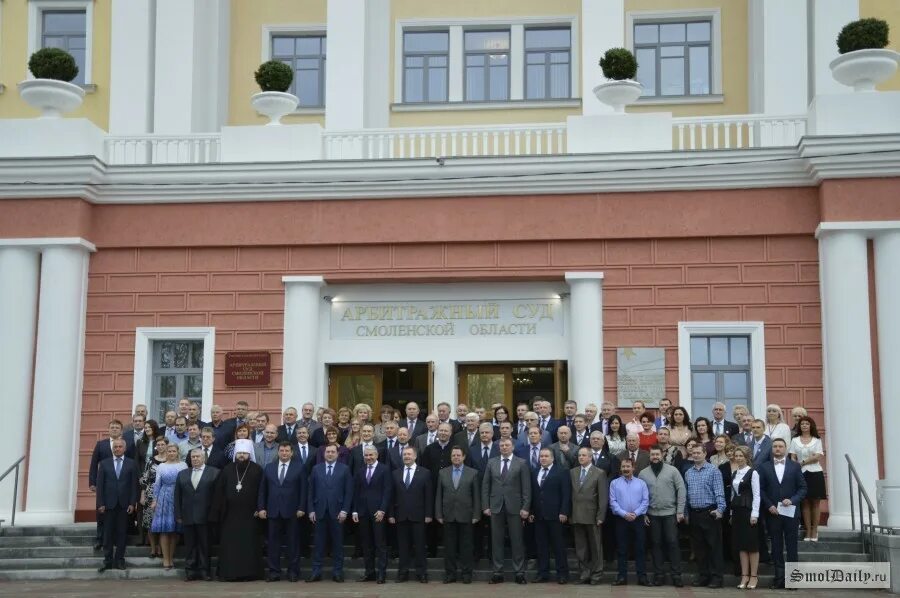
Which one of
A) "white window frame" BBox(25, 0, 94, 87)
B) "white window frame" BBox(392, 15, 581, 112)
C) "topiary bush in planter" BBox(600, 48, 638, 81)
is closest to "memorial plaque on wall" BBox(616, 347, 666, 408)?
"topiary bush in planter" BBox(600, 48, 638, 81)

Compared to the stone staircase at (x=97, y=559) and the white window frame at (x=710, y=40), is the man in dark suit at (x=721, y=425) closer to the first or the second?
the stone staircase at (x=97, y=559)

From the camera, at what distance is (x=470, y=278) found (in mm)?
17406

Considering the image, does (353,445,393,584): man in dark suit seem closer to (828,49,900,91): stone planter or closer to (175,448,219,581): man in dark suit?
(175,448,219,581): man in dark suit

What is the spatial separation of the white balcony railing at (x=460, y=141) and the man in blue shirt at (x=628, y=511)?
17.9 feet

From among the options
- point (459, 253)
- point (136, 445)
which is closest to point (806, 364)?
point (459, 253)

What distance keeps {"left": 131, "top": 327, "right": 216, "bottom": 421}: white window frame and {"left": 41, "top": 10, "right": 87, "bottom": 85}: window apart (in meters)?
6.30

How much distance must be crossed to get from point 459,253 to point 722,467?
17.9 feet

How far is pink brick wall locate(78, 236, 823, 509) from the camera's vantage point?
16.7 meters

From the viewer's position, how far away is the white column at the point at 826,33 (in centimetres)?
1912

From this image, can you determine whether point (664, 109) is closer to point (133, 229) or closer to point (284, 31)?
point (284, 31)

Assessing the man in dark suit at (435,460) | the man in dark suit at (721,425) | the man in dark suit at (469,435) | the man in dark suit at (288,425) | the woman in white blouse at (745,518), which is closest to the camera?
the woman in white blouse at (745,518)

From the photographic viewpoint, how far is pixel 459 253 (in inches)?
685

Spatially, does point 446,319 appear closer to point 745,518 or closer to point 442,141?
point 442,141

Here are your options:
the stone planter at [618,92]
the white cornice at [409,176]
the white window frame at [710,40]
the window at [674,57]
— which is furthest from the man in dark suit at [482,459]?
the window at [674,57]
